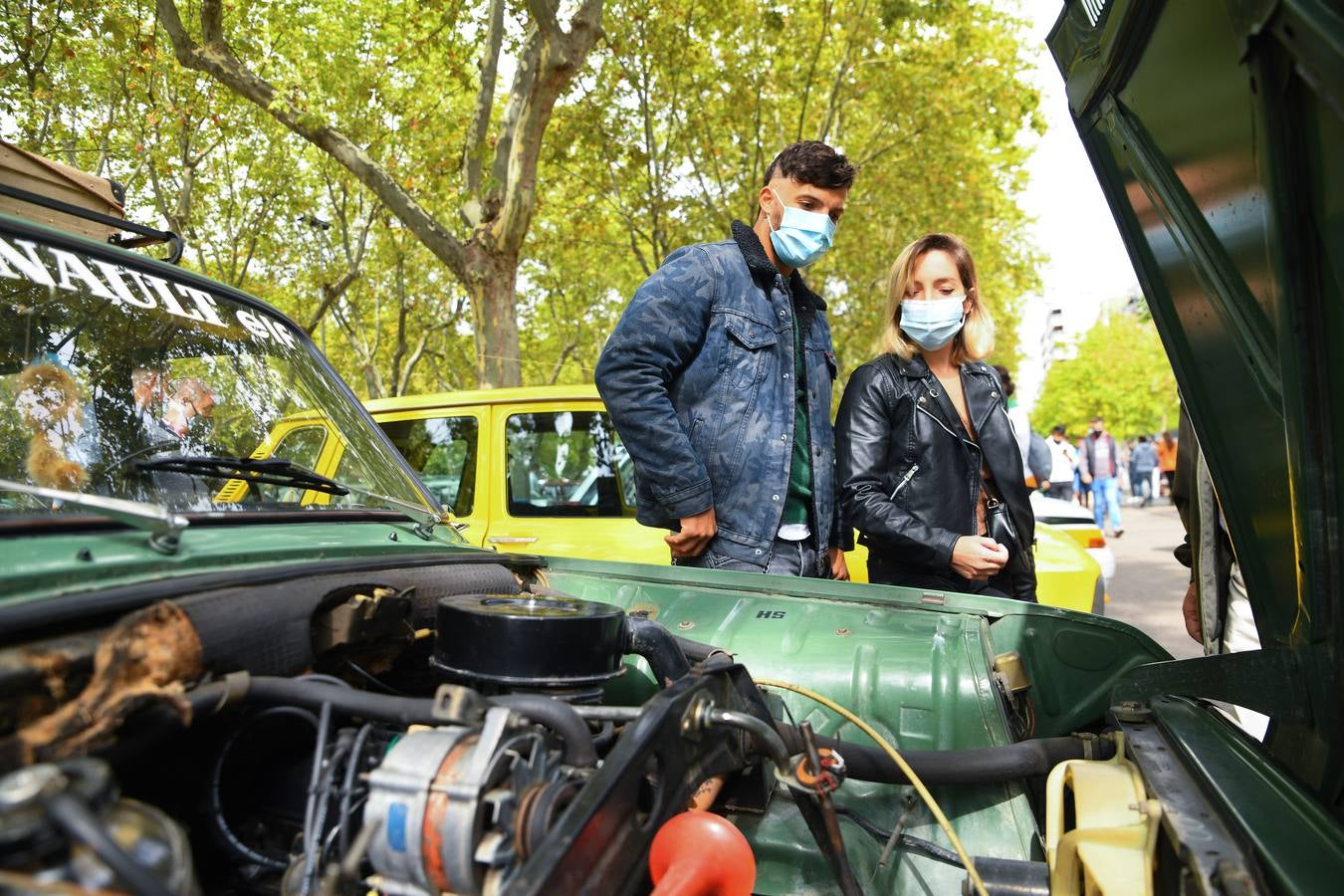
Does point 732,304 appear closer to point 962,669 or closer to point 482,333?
point 962,669

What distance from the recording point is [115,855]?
953mm

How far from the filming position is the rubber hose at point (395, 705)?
1.44 meters

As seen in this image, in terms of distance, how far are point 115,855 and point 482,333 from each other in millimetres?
8826

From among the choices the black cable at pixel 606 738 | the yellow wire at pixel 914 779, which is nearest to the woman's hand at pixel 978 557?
the yellow wire at pixel 914 779

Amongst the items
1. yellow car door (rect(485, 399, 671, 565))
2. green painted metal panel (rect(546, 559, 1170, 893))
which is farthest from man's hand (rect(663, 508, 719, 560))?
yellow car door (rect(485, 399, 671, 565))

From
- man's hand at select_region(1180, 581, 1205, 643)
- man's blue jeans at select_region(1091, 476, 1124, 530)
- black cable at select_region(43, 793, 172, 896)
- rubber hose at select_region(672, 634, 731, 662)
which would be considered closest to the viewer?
black cable at select_region(43, 793, 172, 896)

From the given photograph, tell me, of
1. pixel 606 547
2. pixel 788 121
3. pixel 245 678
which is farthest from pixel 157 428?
pixel 788 121

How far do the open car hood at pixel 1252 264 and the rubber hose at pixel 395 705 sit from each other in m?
1.20

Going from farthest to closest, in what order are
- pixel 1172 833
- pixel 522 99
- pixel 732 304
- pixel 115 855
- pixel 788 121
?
pixel 788 121 → pixel 522 99 → pixel 732 304 → pixel 1172 833 → pixel 115 855

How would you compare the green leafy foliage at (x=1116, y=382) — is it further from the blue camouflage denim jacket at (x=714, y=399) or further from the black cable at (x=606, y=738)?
the black cable at (x=606, y=738)

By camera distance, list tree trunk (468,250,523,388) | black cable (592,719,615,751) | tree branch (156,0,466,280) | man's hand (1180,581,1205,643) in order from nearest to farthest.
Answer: black cable (592,719,615,751) < man's hand (1180,581,1205,643) < tree branch (156,0,466,280) < tree trunk (468,250,523,388)

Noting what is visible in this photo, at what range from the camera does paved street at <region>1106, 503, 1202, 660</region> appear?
7.57 m

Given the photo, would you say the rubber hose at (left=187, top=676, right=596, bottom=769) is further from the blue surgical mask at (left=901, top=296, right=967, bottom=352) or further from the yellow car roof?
the yellow car roof

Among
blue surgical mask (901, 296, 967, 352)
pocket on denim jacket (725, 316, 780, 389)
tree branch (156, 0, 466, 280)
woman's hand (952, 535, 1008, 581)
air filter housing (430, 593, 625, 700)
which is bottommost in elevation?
air filter housing (430, 593, 625, 700)
